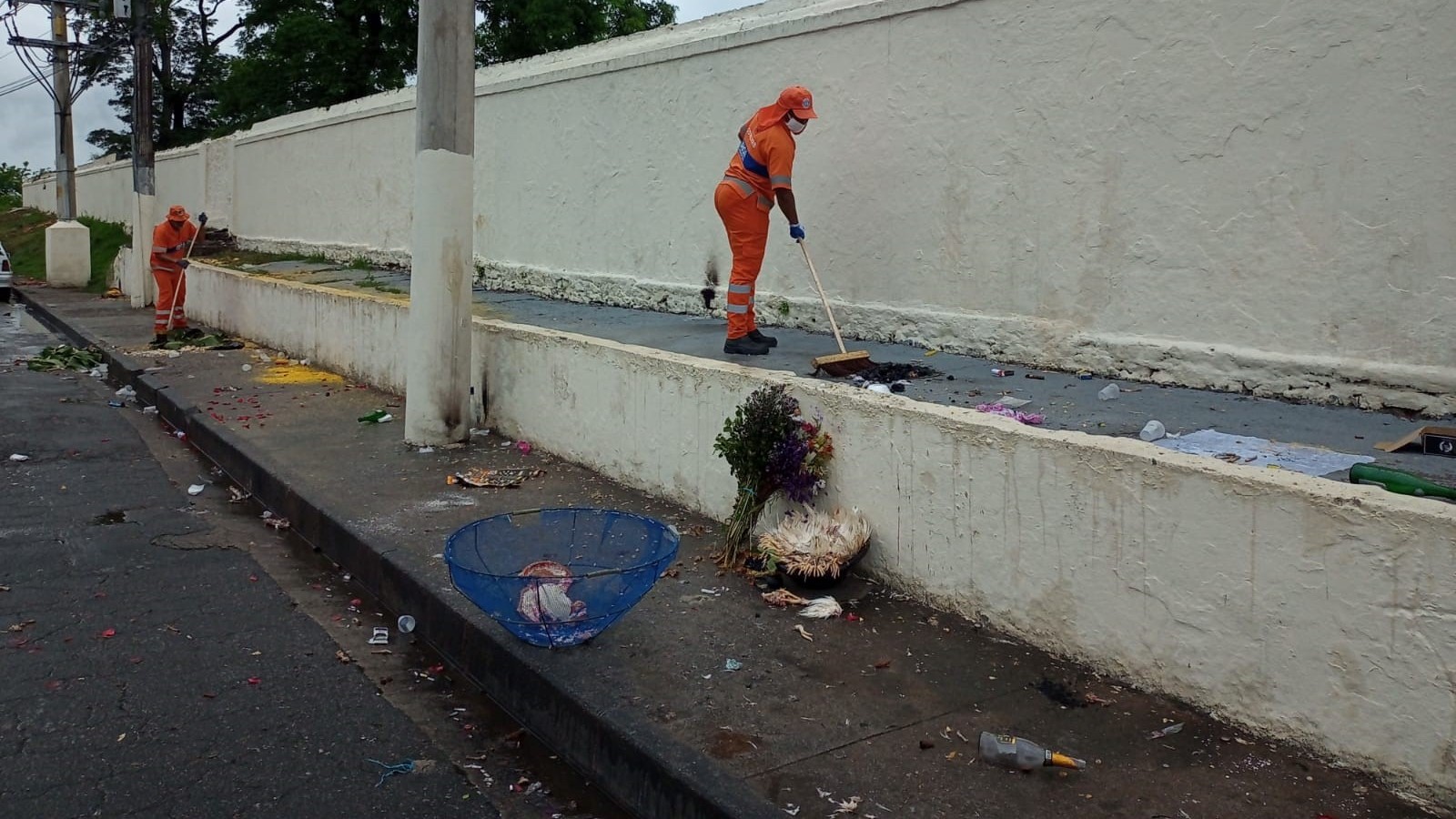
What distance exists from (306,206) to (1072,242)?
1450cm

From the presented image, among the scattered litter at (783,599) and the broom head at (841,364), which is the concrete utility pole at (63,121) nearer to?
the broom head at (841,364)

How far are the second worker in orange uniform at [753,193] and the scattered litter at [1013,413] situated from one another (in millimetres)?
2223

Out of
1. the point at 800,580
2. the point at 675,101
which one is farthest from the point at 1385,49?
the point at 675,101

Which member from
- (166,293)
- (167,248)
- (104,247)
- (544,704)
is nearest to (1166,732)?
(544,704)

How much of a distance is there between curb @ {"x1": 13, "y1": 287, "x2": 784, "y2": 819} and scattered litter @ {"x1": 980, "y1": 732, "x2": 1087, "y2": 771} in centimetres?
71

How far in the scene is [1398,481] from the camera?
359 cm

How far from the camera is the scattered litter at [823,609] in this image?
4645 mm

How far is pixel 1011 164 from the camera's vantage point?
6773 mm

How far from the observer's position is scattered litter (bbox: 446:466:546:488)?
6.88 metres

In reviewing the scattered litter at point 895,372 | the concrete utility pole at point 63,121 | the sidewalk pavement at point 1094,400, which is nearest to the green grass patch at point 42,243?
the concrete utility pole at point 63,121

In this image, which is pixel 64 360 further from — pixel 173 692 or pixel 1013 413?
pixel 1013 413

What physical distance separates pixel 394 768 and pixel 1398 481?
3.39 m

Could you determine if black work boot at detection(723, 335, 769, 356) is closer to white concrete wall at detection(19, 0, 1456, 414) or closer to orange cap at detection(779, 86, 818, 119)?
white concrete wall at detection(19, 0, 1456, 414)

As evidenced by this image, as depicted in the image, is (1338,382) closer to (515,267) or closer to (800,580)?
(800,580)
